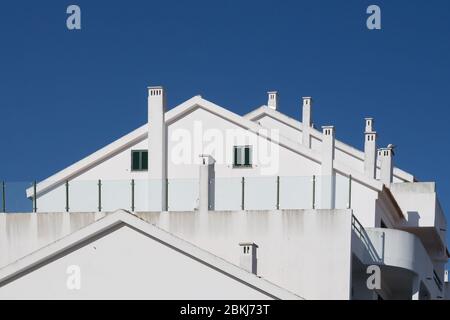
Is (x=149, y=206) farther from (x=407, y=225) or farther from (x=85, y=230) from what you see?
(x=407, y=225)

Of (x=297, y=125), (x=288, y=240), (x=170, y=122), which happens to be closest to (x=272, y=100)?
(x=297, y=125)

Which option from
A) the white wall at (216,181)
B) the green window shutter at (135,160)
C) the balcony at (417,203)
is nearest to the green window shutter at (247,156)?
the white wall at (216,181)

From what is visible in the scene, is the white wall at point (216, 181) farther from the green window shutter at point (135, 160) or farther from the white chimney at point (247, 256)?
the white chimney at point (247, 256)

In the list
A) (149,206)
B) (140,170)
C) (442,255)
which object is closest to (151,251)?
(149,206)

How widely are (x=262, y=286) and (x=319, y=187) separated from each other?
7533 millimetres

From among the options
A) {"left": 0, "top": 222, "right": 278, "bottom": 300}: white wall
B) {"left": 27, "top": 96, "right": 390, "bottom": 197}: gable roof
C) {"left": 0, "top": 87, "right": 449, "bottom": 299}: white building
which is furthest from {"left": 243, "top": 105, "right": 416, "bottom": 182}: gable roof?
{"left": 0, "top": 222, "right": 278, "bottom": 300}: white wall

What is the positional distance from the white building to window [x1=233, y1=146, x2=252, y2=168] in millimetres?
50

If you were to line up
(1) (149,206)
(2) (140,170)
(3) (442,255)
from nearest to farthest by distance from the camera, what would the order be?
(1) (149,206) < (2) (140,170) < (3) (442,255)

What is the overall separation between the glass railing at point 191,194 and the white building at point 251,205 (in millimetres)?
35

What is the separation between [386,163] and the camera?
51.7m

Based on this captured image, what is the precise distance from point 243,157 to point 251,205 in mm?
6975

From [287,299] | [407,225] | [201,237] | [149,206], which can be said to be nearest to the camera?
[287,299]

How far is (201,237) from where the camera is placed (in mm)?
40125

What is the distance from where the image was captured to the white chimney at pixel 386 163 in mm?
51188
